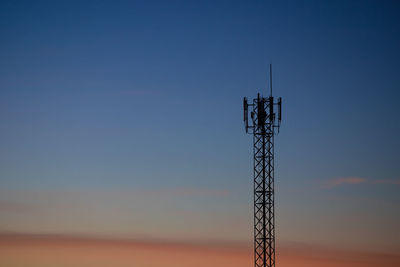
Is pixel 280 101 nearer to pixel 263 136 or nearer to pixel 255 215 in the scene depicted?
pixel 263 136

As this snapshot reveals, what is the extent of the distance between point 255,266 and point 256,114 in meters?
16.9

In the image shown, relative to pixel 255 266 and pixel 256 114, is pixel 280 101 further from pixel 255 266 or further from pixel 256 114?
pixel 255 266

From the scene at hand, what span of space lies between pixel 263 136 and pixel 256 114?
2.64 meters

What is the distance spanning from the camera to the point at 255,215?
84000 mm

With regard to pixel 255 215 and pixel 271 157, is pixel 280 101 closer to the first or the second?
pixel 271 157

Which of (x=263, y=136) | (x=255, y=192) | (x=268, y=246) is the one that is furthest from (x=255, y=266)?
(x=263, y=136)

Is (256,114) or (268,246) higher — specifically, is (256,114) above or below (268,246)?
above

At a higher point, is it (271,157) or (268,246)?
(271,157)

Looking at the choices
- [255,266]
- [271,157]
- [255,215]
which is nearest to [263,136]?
[271,157]

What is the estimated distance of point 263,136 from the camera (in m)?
86.1

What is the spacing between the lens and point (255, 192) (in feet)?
277

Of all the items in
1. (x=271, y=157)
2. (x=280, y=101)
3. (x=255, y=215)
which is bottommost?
(x=255, y=215)

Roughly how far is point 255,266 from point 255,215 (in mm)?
5476

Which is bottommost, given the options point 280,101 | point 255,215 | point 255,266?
point 255,266
